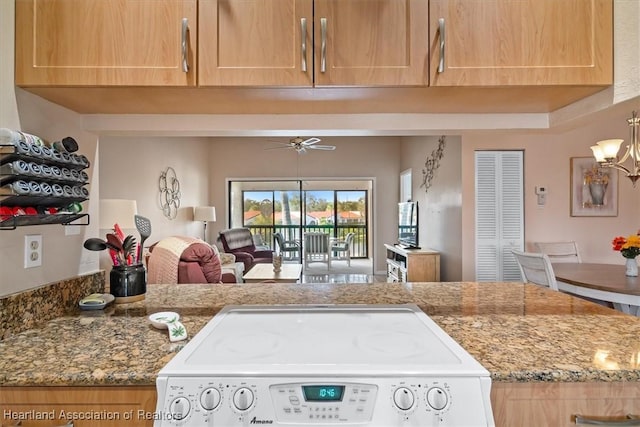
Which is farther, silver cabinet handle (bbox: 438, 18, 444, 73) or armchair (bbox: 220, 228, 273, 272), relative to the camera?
armchair (bbox: 220, 228, 273, 272)

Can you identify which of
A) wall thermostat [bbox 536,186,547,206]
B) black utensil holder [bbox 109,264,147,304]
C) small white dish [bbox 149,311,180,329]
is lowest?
small white dish [bbox 149,311,180,329]

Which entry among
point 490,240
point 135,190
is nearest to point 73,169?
point 135,190

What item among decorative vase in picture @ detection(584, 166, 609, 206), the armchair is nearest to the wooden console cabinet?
decorative vase in picture @ detection(584, 166, 609, 206)

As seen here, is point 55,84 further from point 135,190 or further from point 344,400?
point 135,190

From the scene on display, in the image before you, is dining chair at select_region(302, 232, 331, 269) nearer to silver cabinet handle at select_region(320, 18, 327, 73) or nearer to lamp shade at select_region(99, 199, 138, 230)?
lamp shade at select_region(99, 199, 138, 230)

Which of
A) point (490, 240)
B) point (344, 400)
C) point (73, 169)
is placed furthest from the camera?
point (490, 240)

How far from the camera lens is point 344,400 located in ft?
2.58

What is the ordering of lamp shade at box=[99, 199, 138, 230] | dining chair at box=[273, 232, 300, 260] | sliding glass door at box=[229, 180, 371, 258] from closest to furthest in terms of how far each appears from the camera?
1. lamp shade at box=[99, 199, 138, 230]
2. dining chair at box=[273, 232, 300, 260]
3. sliding glass door at box=[229, 180, 371, 258]

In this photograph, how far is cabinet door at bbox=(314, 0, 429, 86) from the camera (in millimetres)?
1085

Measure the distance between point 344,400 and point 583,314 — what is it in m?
1.02

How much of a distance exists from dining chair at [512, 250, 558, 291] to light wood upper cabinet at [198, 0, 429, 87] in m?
2.12

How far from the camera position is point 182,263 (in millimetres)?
3145

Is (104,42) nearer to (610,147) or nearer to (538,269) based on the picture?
(538,269)

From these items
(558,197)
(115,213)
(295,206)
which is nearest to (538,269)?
(558,197)
